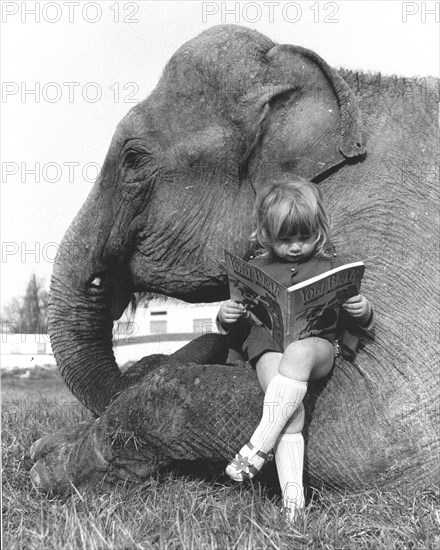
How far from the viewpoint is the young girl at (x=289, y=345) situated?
4.02m

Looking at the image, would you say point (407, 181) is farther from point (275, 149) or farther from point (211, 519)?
point (211, 519)

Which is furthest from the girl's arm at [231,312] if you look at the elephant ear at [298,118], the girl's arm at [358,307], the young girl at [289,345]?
the elephant ear at [298,118]

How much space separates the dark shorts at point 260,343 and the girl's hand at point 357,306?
135mm

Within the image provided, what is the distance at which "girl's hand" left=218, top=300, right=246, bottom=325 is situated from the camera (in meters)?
4.25

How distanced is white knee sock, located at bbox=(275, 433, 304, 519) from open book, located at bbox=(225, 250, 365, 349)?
39 centimetres

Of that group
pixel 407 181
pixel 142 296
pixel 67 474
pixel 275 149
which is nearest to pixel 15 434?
pixel 142 296

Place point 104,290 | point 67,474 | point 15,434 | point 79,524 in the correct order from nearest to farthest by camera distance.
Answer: point 79,524 → point 67,474 → point 104,290 → point 15,434

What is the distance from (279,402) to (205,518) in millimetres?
537

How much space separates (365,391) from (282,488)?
0.61m

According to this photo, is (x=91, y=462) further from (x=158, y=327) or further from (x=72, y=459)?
(x=158, y=327)

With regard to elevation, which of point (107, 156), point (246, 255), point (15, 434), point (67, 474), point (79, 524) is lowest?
point (15, 434)

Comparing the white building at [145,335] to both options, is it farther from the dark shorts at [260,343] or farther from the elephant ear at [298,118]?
the dark shorts at [260,343]

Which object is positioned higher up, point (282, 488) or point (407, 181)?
point (407, 181)

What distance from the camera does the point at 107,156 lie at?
531cm
